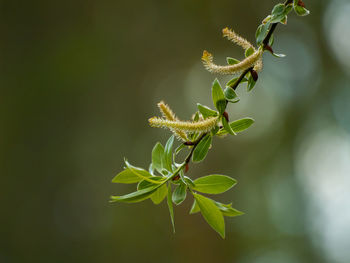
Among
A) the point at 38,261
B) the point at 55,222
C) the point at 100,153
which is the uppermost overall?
the point at 100,153

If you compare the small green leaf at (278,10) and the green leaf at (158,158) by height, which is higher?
the small green leaf at (278,10)

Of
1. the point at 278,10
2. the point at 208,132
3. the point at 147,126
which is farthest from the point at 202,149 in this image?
the point at 147,126

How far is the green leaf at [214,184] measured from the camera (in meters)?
0.29

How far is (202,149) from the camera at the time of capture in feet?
0.89

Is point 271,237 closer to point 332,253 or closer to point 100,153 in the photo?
point 332,253

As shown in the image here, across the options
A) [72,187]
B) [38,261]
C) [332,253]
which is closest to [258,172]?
[332,253]

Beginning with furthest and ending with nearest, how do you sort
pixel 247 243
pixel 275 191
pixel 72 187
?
pixel 275 191 → pixel 247 243 → pixel 72 187

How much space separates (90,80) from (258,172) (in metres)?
1.64

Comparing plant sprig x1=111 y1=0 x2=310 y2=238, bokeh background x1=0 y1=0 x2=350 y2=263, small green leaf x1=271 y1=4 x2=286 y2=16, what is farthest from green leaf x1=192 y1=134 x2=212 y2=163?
bokeh background x1=0 y1=0 x2=350 y2=263

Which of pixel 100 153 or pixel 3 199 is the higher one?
pixel 100 153

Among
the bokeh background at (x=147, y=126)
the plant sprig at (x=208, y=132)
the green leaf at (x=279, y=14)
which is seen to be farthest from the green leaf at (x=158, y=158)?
the bokeh background at (x=147, y=126)

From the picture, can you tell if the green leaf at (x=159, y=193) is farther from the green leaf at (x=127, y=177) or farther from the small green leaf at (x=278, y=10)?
the small green leaf at (x=278, y=10)

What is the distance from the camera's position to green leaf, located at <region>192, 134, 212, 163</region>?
269 millimetres

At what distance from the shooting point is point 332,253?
3295 millimetres
